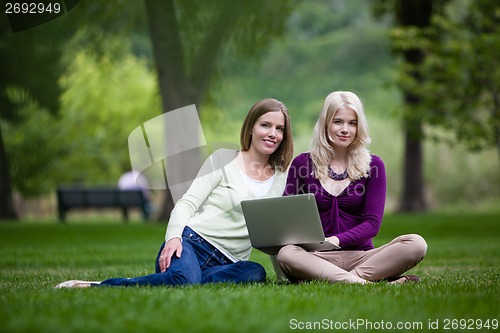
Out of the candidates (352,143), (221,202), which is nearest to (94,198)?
(221,202)

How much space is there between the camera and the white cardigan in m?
5.77

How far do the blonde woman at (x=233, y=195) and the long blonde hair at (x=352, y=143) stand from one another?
0.21m

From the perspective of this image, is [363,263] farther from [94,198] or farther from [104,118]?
[104,118]

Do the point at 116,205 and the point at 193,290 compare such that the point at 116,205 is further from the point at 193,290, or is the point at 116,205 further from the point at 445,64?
the point at 193,290

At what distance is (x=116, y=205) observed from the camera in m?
21.8

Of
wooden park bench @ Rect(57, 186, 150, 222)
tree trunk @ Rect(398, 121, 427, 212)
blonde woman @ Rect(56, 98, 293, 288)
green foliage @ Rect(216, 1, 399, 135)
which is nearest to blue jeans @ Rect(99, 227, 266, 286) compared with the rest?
blonde woman @ Rect(56, 98, 293, 288)

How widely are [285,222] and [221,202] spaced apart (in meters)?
0.49

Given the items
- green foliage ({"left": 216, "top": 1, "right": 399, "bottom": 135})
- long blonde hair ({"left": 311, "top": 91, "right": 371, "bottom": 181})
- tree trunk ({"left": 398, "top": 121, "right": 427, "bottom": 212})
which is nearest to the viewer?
long blonde hair ({"left": 311, "top": 91, "right": 371, "bottom": 181})

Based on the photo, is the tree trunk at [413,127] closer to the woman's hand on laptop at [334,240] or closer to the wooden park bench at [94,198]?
the wooden park bench at [94,198]

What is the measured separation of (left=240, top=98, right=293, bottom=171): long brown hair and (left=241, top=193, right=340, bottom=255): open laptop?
21.1 inches

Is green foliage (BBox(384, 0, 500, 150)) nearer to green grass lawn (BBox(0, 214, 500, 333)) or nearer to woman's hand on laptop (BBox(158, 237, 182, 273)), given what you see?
green grass lawn (BBox(0, 214, 500, 333))

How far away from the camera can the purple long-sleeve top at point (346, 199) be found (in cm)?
579

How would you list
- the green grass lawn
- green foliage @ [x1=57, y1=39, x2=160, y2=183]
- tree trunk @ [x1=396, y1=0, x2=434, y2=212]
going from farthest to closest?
→ green foliage @ [x1=57, y1=39, x2=160, y2=183] < tree trunk @ [x1=396, y1=0, x2=434, y2=212] < the green grass lawn

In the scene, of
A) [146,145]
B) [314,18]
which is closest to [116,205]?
[146,145]
